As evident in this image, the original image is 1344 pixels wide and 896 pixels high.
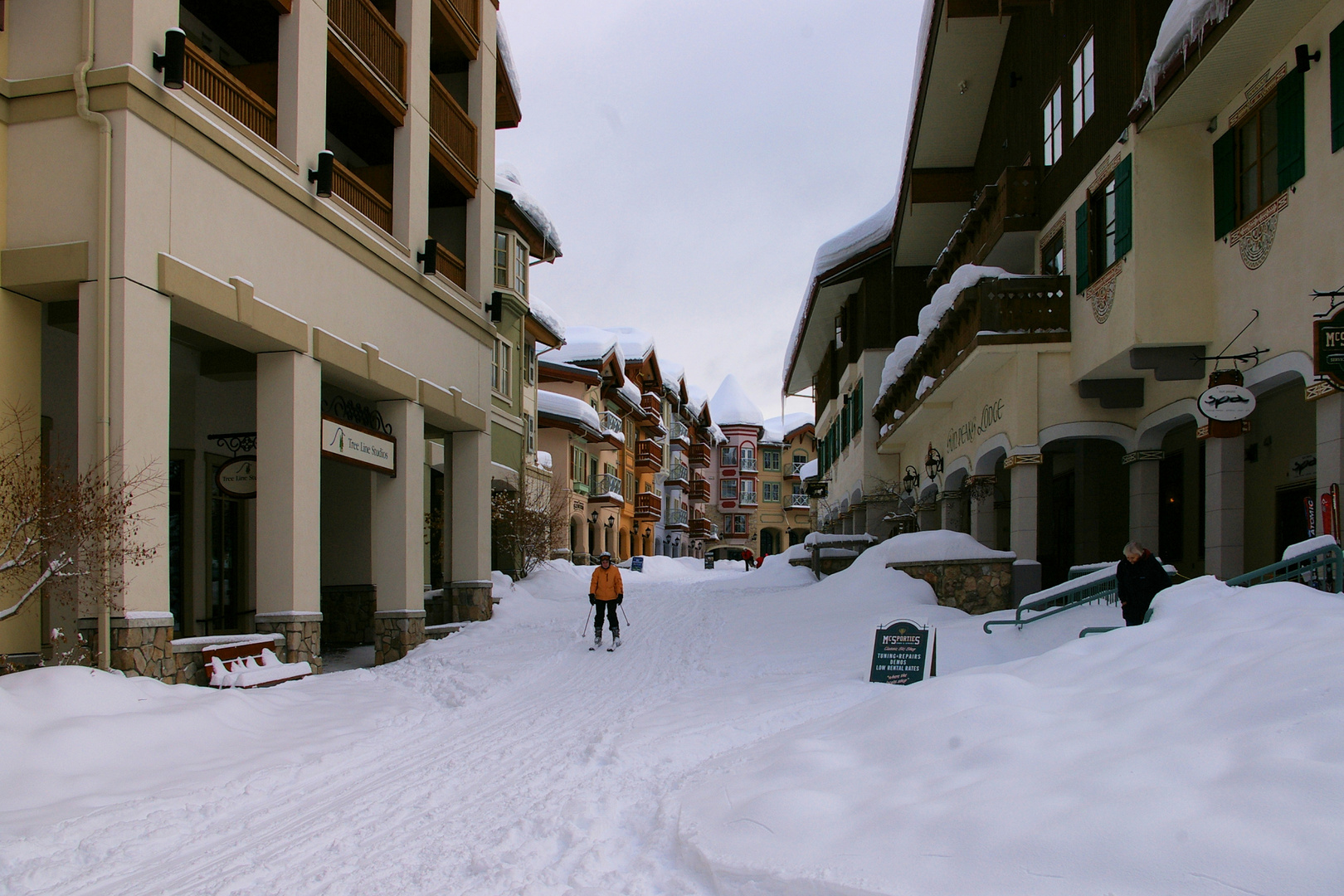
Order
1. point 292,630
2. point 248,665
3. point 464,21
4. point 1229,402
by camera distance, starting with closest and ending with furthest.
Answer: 1. point 248,665
2. point 1229,402
3. point 292,630
4. point 464,21

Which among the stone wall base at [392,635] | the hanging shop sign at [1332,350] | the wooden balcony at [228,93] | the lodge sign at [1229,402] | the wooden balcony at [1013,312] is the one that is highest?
the wooden balcony at [228,93]

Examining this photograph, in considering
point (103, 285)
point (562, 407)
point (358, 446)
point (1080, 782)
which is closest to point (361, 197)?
point (358, 446)

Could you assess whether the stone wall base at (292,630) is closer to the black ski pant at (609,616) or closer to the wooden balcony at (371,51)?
the black ski pant at (609,616)

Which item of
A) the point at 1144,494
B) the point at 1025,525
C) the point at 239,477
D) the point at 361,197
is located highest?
the point at 361,197

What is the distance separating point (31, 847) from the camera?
18.4 feet

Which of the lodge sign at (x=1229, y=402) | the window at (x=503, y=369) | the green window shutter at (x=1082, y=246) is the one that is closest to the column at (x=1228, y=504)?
the lodge sign at (x=1229, y=402)

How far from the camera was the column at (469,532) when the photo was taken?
18.8 metres

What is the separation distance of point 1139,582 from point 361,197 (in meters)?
12.2

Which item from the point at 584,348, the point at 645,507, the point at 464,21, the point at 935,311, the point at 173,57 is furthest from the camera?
the point at 645,507

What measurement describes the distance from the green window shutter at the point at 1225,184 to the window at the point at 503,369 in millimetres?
17698

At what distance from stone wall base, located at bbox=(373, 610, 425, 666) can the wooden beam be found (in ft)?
53.4

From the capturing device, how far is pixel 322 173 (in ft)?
43.0

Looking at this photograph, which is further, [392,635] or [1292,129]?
[392,635]

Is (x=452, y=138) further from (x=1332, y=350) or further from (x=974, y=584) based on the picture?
(x=1332, y=350)
